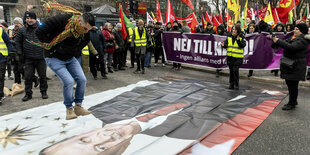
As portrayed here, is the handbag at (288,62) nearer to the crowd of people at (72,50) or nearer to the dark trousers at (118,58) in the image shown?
the crowd of people at (72,50)

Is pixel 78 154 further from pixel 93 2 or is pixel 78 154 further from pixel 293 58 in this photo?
pixel 93 2

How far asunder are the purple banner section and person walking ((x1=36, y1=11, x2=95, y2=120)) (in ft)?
17.5

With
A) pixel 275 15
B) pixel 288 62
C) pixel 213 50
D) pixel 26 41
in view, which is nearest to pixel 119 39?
pixel 213 50

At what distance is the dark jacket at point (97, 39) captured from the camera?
7.86 m

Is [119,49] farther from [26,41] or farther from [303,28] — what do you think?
[303,28]

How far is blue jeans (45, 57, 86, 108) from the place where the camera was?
3854 millimetres

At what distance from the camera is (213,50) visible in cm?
880

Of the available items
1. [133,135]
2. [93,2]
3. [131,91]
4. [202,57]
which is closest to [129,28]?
[202,57]

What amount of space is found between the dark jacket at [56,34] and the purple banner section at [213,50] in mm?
5388

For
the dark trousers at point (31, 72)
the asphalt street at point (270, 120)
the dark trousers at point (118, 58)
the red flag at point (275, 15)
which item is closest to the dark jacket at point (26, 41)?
the dark trousers at point (31, 72)

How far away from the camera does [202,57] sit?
9180mm

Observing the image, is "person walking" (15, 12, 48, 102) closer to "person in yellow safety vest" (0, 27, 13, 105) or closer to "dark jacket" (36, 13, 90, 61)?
"person in yellow safety vest" (0, 27, 13, 105)

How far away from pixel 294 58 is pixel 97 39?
18.7 feet

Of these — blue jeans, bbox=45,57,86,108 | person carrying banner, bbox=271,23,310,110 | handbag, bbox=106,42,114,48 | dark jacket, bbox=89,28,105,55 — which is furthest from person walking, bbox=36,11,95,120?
handbag, bbox=106,42,114,48
